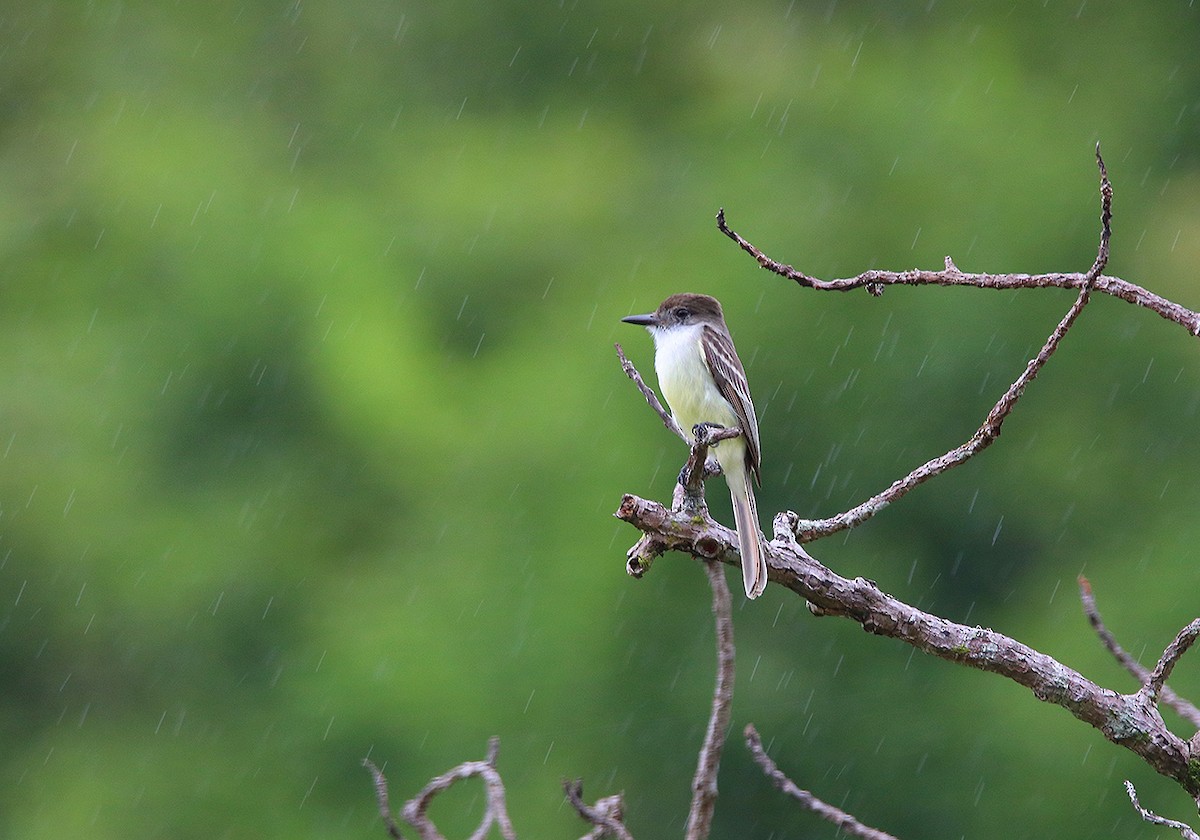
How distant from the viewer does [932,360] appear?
998cm

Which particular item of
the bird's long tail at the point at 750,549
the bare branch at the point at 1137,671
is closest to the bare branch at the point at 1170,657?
the bare branch at the point at 1137,671

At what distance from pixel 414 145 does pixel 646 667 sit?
17.8ft

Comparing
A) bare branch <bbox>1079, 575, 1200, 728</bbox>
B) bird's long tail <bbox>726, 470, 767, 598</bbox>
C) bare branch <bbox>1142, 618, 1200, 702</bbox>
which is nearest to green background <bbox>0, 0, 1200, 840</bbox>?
bird's long tail <bbox>726, 470, 767, 598</bbox>

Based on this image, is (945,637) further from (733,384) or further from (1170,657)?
(733,384)

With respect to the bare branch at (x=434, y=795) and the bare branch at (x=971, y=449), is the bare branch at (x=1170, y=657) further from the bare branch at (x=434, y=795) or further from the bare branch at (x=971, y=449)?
the bare branch at (x=434, y=795)

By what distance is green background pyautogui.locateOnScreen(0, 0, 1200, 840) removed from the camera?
955cm

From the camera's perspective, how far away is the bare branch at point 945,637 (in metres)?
2.61

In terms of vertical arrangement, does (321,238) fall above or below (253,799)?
above

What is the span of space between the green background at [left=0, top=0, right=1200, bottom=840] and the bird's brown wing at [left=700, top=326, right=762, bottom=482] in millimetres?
4726

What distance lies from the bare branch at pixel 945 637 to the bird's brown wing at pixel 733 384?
1.49 meters

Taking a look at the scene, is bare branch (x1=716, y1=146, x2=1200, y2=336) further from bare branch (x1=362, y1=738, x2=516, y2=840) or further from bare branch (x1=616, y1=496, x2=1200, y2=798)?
bare branch (x1=362, y1=738, x2=516, y2=840)

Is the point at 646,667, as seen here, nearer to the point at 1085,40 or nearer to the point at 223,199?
the point at 223,199

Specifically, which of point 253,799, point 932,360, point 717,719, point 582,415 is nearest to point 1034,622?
point 932,360

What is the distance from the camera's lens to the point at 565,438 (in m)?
9.97
